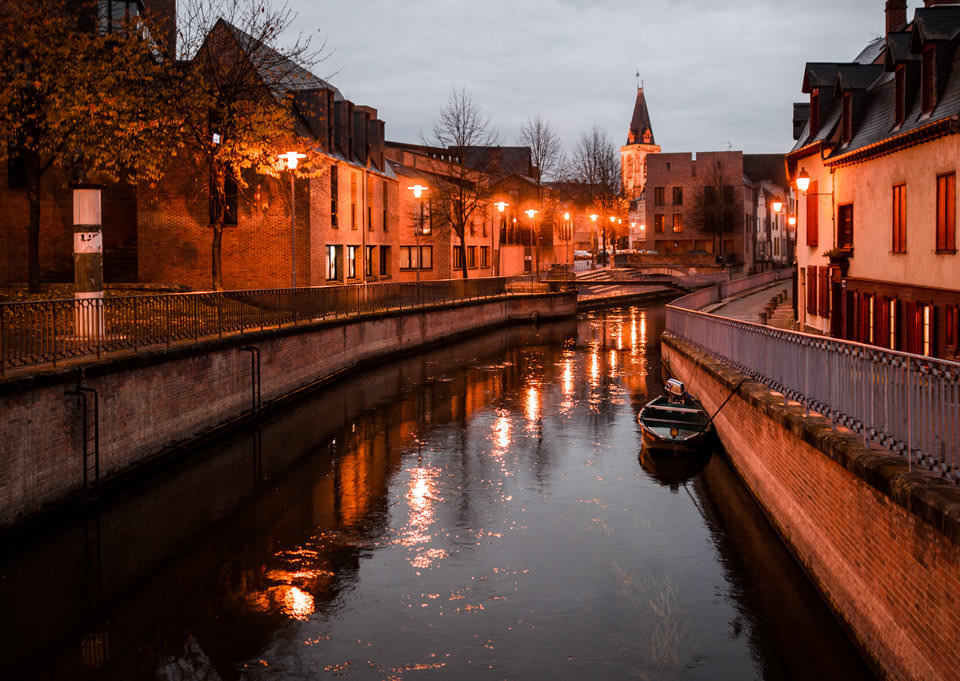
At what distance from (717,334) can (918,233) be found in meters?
5.49

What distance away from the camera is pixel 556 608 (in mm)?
11258

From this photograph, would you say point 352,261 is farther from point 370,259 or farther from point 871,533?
point 871,533

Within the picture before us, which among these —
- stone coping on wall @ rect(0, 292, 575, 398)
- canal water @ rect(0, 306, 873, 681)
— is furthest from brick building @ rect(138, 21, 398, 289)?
canal water @ rect(0, 306, 873, 681)

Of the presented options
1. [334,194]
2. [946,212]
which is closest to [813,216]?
[946,212]

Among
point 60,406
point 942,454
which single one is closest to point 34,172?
point 60,406

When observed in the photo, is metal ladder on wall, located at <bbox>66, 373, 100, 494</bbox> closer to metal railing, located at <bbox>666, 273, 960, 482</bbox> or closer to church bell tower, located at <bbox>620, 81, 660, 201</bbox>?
metal railing, located at <bbox>666, 273, 960, 482</bbox>

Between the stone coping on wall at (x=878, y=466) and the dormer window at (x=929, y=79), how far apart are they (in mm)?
7599

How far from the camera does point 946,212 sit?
1712 cm

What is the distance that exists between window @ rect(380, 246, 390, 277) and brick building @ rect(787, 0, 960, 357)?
26187 millimetres

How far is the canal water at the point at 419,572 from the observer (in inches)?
389

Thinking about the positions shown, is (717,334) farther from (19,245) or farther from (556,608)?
(19,245)

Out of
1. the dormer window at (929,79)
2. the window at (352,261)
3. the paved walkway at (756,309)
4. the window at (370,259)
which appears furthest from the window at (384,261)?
the dormer window at (929,79)

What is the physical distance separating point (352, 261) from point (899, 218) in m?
28.5

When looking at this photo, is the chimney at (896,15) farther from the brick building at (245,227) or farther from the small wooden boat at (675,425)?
the brick building at (245,227)
